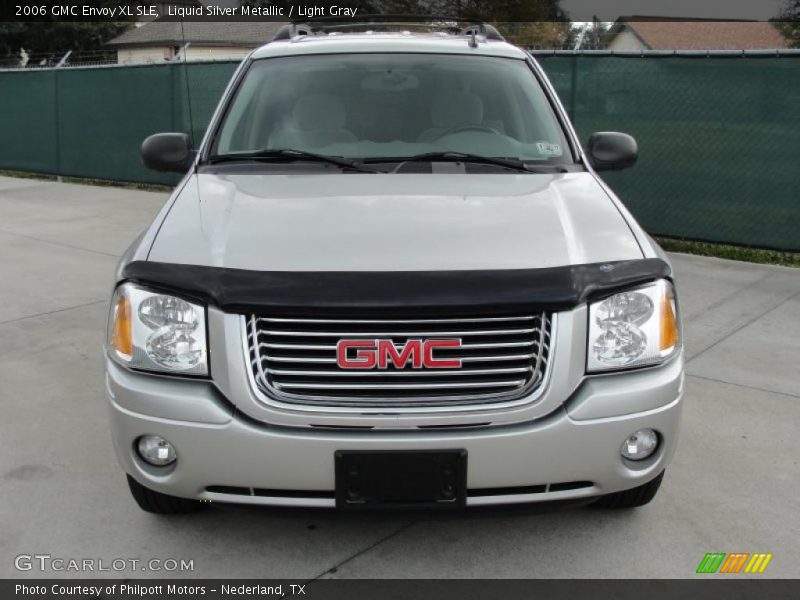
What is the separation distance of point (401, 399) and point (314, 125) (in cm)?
181

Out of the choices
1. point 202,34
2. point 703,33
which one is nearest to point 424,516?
point 202,34

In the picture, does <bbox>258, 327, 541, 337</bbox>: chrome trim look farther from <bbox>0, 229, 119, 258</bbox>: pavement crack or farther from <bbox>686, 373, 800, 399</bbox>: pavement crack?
<bbox>0, 229, 119, 258</bbox>: pavement crack

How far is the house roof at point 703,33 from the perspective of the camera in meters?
43.4

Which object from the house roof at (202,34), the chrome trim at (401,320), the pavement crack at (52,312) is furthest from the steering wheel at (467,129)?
A: the house roof at (202,34)

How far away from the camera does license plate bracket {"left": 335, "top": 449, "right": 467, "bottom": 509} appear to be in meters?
2.48

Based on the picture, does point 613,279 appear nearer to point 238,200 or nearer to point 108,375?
point 238,200

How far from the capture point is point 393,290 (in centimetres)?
248

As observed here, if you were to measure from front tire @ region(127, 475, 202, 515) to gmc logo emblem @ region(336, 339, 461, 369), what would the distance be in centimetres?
91

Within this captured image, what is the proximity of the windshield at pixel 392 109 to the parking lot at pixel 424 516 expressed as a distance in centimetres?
147

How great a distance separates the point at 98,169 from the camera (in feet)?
45.6

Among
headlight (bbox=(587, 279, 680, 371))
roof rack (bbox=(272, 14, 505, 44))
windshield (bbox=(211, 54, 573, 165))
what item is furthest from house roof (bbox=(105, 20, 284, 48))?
headlight (bbox=(587, 279, 680, 371))

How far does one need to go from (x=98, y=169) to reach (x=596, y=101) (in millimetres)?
8439
